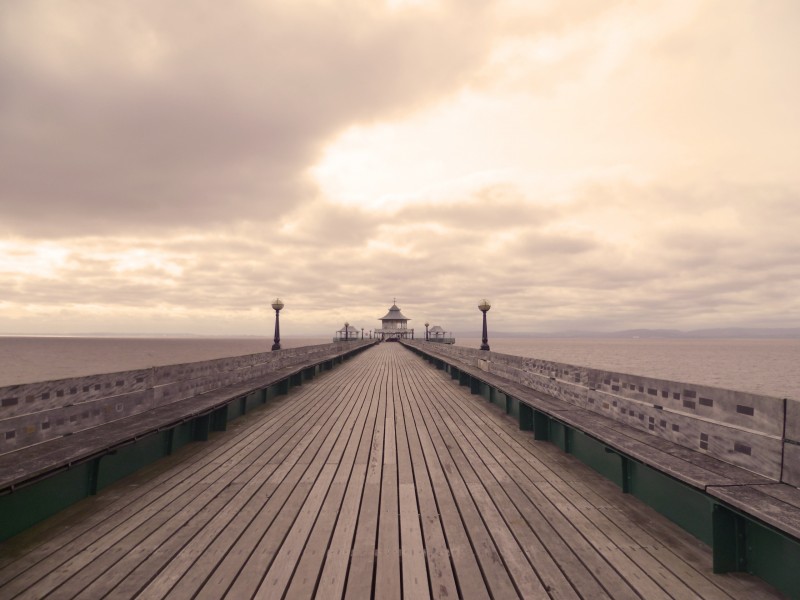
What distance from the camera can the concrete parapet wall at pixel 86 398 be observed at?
4.00 metres

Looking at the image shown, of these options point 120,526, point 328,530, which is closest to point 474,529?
point 328,530

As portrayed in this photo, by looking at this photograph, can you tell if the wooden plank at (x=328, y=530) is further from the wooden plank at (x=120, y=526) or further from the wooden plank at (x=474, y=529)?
the wooden plank at (x=120, y=526)

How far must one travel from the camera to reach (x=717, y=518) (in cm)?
311

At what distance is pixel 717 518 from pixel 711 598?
0.57 m

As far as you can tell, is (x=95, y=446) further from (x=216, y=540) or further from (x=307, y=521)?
(x=307, y=521)

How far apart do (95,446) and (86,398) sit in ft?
3.58

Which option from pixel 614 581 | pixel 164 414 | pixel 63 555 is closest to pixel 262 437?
pixel 164 414

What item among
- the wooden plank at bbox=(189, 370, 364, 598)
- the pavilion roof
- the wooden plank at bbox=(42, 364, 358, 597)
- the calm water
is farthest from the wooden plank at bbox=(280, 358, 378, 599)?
the pavilion roof

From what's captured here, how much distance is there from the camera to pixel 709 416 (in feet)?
12.5

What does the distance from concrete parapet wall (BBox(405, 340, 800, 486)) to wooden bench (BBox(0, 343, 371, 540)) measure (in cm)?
565

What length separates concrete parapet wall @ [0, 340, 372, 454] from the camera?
4004 millimetres

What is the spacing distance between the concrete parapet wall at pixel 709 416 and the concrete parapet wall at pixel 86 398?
629 centimetres

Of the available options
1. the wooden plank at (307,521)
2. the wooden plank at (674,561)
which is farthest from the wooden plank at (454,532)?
the wooden plank at (307,521)

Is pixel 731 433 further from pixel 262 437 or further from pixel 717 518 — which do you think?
pixel 262 437
